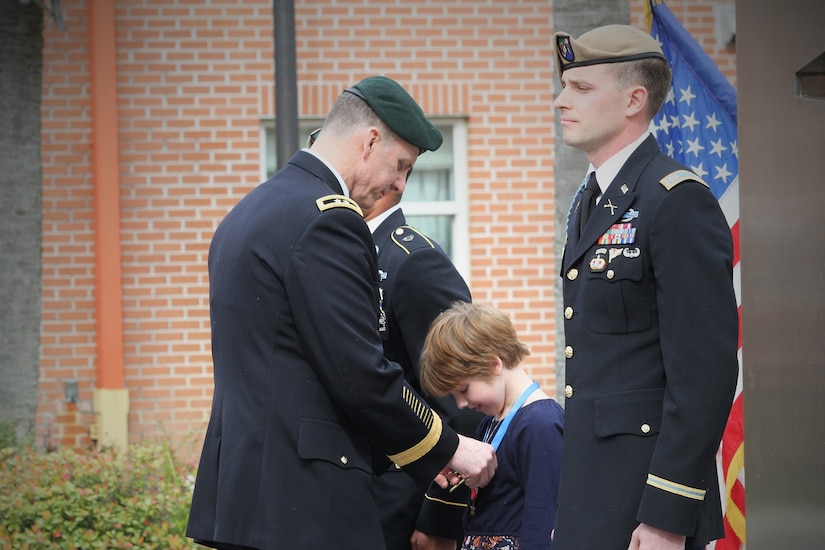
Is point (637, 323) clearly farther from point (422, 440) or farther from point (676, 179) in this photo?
point (422, 440)

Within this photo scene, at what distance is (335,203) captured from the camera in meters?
2.79

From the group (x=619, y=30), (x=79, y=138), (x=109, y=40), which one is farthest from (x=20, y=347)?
(x=619, y=30)

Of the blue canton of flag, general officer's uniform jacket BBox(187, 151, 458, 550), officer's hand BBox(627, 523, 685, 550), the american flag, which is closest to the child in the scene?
general officer's uniform jacket BBox(187, 151, 458, 550)

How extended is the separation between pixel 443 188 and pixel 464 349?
5.05 m

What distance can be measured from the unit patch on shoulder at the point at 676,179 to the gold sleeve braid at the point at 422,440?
851mm

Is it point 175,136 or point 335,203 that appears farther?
point 175,136

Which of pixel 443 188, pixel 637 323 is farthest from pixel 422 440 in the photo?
pixel 443 188

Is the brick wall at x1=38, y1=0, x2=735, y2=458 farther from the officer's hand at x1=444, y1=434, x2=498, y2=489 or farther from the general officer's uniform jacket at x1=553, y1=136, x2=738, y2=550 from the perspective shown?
the general officer's uniform jacket at x1=553, y1=136, x2=738, y2=550

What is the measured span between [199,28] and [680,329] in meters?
6.15

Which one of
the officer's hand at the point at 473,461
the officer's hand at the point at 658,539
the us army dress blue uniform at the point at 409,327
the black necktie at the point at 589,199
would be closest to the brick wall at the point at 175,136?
the us army dress blue uniform at the point at 409,327

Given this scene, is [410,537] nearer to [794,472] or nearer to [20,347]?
[794,472]

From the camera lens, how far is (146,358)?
7.87 meters

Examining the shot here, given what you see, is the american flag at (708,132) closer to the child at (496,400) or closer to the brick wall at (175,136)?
the child at (496,400)

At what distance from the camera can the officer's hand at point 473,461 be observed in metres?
2.98
